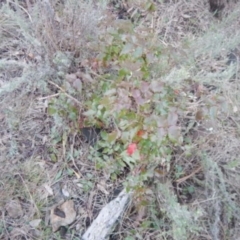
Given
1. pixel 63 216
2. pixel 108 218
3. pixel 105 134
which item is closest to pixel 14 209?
pixel 63 216

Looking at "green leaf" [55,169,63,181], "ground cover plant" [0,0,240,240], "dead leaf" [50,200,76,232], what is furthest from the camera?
"green leaf" [55,169,63,181]

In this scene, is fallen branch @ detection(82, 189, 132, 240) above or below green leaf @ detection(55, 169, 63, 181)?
above

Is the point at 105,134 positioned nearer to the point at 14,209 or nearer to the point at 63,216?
the point at 63,216

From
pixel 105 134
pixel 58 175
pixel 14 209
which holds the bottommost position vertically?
pixel 14 209

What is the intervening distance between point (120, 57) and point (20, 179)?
29.9 inches

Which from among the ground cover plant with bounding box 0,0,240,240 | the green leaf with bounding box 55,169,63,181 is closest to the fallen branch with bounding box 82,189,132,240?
the ground cover plant with bounding box 0,0,240,240

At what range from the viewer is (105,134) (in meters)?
2.13

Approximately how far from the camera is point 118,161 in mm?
2109

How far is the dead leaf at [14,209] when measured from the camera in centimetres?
205

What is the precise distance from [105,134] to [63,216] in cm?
43

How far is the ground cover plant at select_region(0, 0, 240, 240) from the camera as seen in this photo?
6.33 feet

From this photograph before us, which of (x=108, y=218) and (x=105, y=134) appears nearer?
(x=108, y=218)

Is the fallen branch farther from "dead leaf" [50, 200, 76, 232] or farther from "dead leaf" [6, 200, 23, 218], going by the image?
"dead leaf" [6, 200, 23, 218]

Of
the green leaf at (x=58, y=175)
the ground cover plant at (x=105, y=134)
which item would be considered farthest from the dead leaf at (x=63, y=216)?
the green leaf at (x=58, y=175)
